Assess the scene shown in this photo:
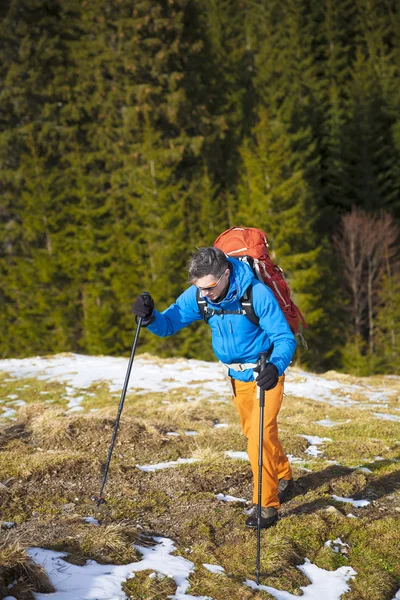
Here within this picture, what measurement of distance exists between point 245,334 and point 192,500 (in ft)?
5.42

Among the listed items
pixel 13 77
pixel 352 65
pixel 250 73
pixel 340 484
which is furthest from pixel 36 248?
pixel 352 65

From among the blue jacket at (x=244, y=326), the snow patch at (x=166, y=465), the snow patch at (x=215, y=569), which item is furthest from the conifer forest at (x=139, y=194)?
the snow patch at (x=215, y=569)

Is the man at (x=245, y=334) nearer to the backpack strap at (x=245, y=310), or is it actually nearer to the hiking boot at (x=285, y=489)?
the backpack strap at (x=245, y=310)

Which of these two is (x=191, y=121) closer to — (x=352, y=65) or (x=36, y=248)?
(x=36, y=248)

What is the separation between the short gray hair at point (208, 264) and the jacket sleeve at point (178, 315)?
53 centimetres

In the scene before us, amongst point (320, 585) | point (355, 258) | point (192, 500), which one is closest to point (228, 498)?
point (192, 500)

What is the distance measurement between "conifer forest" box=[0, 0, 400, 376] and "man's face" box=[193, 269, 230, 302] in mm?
22344

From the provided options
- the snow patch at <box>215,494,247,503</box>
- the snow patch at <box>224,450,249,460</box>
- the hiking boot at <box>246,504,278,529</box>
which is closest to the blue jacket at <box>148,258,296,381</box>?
the hiking boot at <box>246,504,278,529</box>

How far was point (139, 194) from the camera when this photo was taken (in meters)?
30.6

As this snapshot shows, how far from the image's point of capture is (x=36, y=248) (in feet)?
103

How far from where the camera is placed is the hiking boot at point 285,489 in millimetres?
4984

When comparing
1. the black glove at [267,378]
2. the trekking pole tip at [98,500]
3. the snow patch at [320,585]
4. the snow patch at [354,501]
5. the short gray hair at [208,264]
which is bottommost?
the snow patch at [354,501]

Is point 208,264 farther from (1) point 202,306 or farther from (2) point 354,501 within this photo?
(2) point 354,501

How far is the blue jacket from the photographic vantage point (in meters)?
4.19
